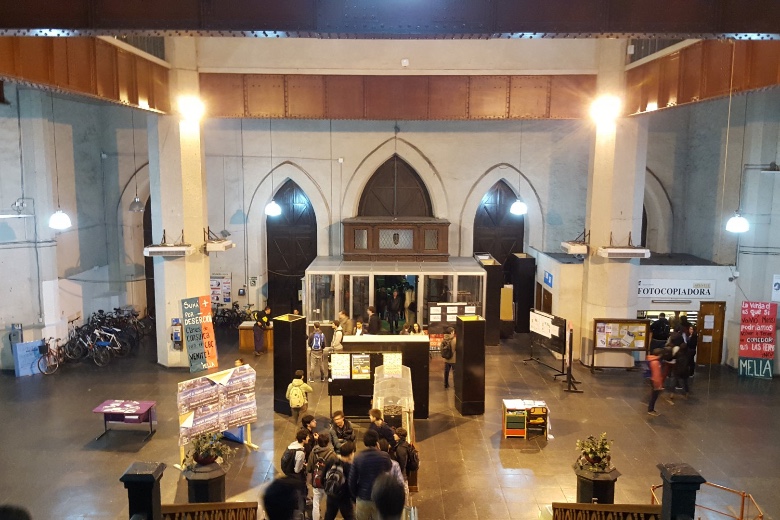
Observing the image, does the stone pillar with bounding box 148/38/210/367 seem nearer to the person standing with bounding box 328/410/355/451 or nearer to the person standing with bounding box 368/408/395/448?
the person standing with bounding box 328/410/355/451

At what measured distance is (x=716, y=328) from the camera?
15.3m

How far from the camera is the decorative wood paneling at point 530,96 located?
14570mm

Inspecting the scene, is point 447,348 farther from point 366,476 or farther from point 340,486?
point 366,476

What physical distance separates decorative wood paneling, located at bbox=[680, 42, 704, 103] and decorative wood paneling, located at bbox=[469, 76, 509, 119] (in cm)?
405

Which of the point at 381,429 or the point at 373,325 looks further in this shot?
the point at 373,325

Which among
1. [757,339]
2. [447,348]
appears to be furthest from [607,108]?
[447,348]

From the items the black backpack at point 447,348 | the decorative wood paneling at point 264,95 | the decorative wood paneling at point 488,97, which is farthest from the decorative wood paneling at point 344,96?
the black backpack at point 447,348

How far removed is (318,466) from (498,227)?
1290 cm

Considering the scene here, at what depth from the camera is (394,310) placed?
17.1m

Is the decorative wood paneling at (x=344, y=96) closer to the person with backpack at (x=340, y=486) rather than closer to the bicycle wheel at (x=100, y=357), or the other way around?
the bicycle wheel at (x=100, y=357)

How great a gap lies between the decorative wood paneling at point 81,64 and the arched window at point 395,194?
9337mm

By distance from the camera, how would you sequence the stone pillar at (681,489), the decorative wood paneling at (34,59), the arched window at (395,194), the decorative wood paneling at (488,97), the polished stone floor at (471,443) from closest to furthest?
1. the stone pillar at (681,489)
2. the decorative wood paneling at (34,59)
3. the polished stone floor at (471,443)
4. the decorative wood paneling at (488,97)
5. the arched window at (395,194)

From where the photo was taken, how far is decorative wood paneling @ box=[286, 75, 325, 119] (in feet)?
47.8

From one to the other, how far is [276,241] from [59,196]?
20.1 feet
